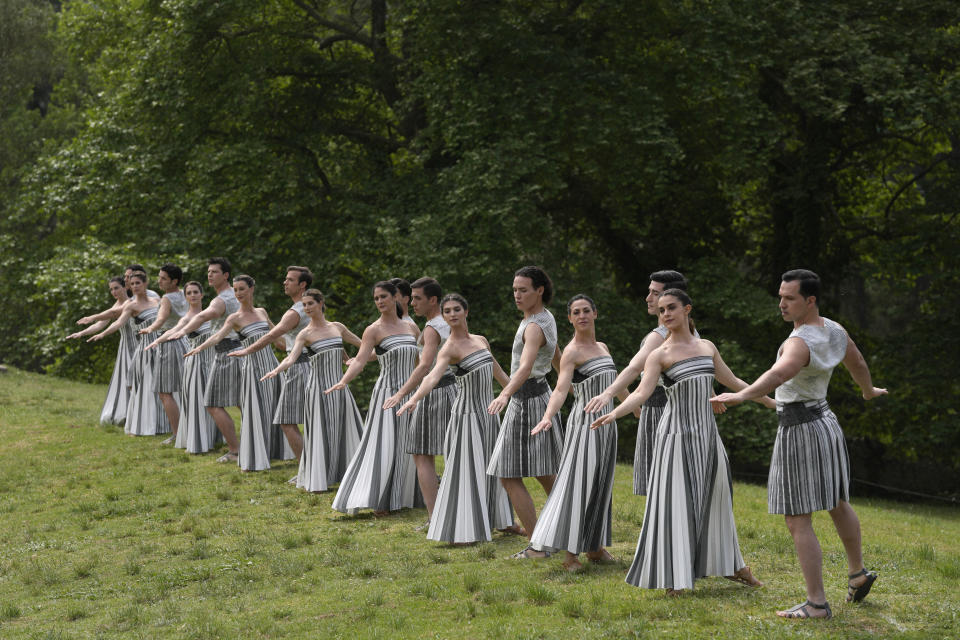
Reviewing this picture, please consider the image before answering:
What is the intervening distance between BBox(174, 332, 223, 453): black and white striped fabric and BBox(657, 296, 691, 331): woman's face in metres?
9.21

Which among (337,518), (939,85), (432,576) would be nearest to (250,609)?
(432,576)

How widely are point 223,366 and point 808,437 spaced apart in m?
9.54

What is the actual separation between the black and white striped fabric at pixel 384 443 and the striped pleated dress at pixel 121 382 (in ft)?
25.2

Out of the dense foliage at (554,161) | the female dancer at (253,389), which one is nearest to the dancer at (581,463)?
the female dancer at (253,389)

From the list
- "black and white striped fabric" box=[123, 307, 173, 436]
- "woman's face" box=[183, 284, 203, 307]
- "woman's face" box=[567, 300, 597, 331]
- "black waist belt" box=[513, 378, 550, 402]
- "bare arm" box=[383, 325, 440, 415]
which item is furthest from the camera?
"black and white striped fabric" box=[123, 307, 173, 436]

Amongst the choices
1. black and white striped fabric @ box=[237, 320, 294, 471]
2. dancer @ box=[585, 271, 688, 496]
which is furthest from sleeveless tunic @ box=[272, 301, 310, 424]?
dancer @ box=[585, 271, 688, 496]

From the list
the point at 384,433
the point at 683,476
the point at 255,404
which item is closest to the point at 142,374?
the point at 255,404

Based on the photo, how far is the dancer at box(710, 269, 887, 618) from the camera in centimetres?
A: 686

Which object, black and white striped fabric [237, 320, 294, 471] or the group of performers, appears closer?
the group of performers

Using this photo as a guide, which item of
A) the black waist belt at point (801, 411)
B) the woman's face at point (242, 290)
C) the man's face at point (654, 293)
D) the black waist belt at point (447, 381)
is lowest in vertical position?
the black waist belt at point (801, 411)

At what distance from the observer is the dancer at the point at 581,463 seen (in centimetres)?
820

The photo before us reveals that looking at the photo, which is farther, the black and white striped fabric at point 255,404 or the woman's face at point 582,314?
the black and white striped fabric at point 255,404

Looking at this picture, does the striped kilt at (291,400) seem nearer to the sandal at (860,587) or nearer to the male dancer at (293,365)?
the male dancer at (293,365)

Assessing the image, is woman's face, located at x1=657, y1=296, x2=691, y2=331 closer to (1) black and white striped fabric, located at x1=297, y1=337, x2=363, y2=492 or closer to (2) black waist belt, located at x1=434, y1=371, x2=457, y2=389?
(2) black waist belt, located at x1=434, y1=371, x2=457, y2=389
